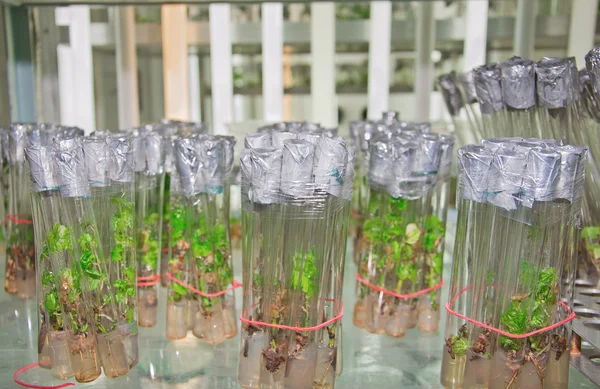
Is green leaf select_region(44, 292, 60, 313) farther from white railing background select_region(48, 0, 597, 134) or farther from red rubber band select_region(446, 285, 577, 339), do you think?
white railing background select_region(48, 0, 597, 134)

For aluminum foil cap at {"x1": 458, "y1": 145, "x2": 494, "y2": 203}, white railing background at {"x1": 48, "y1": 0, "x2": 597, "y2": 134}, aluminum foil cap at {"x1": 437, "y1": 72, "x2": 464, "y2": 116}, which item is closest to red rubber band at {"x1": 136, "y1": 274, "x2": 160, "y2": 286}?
aluminum foil cap at {"x1": 458, "y1": 145, "x2": 494, "y2": 203}

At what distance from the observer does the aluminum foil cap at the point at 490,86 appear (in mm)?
1324

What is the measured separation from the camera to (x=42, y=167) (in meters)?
1.02

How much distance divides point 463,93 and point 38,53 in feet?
5.39

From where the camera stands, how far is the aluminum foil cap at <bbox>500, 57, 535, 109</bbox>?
1.23m

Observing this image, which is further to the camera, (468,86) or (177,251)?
(468,86)

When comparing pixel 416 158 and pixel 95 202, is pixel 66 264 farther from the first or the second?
pixel 416 158

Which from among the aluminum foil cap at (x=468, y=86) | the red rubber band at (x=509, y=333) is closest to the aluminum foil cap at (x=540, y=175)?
the red rubber band at (x=509, y=333)

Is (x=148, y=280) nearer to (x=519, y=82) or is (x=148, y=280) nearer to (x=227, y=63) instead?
(x=519, y=82)

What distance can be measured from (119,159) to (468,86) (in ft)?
3.38

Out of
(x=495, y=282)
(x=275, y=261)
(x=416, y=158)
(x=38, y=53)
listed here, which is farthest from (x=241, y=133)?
(x=495, y=282)

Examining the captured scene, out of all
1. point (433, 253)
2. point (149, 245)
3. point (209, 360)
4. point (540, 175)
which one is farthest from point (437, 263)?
point (149, 245)

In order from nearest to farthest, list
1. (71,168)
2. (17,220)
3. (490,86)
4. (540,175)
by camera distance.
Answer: (540,175), (71,168), (490,86), (17,220)

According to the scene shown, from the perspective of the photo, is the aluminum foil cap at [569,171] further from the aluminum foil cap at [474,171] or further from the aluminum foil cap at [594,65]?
the aluminum foil cap at [594,65]
